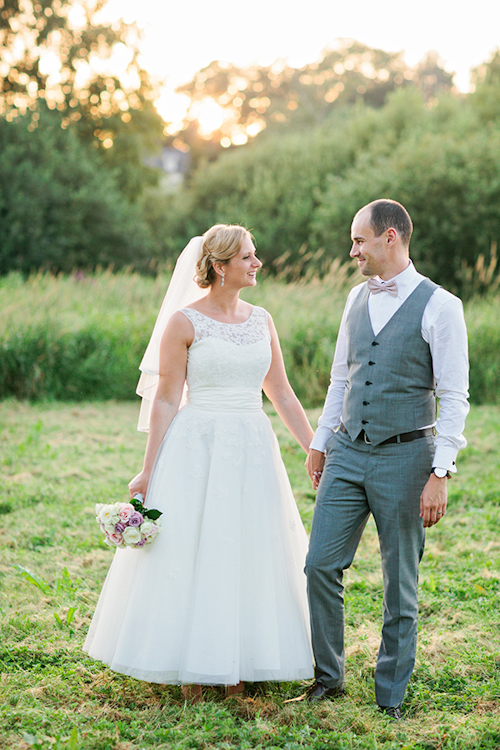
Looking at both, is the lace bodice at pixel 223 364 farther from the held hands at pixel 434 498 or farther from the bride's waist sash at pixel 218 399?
the held hands at pixel 434 498

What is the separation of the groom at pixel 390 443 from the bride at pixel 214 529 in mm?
212

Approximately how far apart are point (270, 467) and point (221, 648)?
79 centimetres

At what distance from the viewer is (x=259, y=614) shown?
292 cm

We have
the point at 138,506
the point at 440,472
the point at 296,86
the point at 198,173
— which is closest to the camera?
the point at 440,472

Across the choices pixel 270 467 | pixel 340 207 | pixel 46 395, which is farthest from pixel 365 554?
pixel 340 207

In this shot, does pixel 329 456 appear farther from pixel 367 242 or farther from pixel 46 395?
pixel 46 395

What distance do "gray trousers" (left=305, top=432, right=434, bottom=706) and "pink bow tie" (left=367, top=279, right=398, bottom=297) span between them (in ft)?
2.04

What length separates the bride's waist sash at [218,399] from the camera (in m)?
3.12

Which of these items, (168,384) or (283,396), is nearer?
(168,384)

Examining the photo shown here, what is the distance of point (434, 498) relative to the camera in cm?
270

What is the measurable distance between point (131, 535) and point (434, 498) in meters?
1.23

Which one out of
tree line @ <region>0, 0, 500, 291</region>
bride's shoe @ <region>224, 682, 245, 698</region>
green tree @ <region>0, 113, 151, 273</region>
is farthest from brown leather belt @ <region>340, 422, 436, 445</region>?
green tree @ <region>0, 113, 151, 273</region>

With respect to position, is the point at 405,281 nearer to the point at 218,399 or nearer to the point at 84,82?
the point at 218,399

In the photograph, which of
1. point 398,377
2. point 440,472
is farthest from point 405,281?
point 440,472
